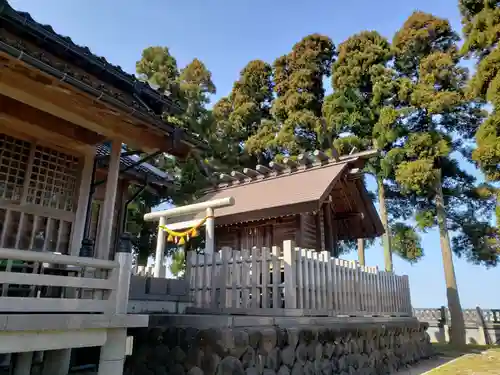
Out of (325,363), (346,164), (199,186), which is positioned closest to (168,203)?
(199,186)

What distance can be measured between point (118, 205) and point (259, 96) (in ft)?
54.8

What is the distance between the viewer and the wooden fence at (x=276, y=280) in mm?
6039

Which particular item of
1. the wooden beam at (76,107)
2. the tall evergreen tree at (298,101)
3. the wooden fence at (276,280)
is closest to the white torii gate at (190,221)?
the wooden fence at (276,280)

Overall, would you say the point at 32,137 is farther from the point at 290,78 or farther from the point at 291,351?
the point at 290,78

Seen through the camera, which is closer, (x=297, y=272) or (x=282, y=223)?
(x=297, y=272)

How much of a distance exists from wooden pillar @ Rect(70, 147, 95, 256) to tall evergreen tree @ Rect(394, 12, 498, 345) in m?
14.6

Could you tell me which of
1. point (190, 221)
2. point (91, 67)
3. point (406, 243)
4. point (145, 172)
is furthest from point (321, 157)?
point (406, 243)

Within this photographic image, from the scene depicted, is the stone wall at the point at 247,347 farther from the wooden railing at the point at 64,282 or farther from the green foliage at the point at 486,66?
the green foliage at the point at 486,66

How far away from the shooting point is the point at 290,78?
2284 cm

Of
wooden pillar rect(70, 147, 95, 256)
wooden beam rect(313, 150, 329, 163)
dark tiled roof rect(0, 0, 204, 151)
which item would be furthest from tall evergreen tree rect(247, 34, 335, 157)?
wooden pillar rect(70, 147, 95, 256)

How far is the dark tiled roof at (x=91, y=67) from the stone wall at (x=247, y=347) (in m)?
2.72

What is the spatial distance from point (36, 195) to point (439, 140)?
17.2m

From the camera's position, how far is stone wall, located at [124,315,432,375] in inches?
171

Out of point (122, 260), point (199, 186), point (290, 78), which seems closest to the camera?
point (122, 260)
